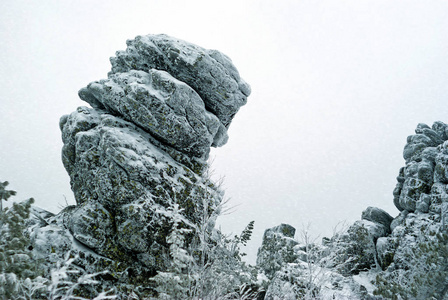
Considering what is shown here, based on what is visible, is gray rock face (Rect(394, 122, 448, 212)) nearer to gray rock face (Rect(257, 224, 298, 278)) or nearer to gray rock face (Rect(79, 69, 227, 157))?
gray rock face (Rect(257, 224, 298, 278))

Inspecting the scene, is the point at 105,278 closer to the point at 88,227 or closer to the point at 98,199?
the point at 88,227

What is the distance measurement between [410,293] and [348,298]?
106 inches

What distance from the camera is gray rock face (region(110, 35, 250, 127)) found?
1488 cm

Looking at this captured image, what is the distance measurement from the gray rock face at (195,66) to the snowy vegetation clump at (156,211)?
0.06m

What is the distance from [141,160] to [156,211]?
2845mm

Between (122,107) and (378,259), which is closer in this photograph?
(122,107)

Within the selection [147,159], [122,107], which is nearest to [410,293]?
[147,159]

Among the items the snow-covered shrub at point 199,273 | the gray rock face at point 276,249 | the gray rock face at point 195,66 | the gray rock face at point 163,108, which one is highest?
the gray rock face at point 195,66

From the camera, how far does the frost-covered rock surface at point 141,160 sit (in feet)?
36.2

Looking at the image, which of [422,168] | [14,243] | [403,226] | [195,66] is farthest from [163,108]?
[422,168]

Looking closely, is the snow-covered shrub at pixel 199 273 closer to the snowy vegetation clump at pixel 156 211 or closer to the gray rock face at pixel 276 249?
the snowy vegetation clump at pixel 156 211

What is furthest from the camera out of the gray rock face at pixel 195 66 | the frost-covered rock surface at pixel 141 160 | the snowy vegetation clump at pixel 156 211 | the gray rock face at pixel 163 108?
the gray rock face at pixel 195 66

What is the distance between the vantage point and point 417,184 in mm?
23938

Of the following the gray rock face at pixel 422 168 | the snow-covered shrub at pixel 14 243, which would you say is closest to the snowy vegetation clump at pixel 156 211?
the snow-covered shrub at pixel 14 243
